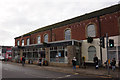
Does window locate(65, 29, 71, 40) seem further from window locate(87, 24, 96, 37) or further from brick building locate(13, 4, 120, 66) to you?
window locate(87, 24, 96, 37)

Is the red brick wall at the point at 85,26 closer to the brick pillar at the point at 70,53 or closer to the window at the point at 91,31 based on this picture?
the window at the point at 91,31

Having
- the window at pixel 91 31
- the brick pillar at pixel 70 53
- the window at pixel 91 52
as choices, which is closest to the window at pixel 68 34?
the window at pixel 91 31

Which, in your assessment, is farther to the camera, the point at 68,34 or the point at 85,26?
the point at 68,34

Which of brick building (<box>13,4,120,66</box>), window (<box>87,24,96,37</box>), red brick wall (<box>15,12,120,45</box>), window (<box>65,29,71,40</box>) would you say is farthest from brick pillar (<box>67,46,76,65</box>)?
window (<box>65,29,71,40</box>)

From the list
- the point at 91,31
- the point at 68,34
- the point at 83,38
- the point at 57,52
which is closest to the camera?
the point at 91,31

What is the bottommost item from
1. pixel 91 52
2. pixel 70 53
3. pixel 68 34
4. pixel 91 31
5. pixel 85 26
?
pixel 70 53

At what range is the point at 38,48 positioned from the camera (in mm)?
24031

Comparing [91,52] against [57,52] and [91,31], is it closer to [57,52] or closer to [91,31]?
[91,31]

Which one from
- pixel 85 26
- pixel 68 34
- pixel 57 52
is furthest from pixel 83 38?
pixel 57 52

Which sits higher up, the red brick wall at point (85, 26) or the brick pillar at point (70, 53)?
the red brick wall at point (85, 26)

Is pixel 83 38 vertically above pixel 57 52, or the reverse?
pixel 83 38

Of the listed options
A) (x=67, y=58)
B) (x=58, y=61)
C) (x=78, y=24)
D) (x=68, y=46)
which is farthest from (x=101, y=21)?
(x=58, y=61)

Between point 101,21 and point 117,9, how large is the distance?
273cm

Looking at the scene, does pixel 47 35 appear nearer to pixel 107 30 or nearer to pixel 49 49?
pixel 49 49
